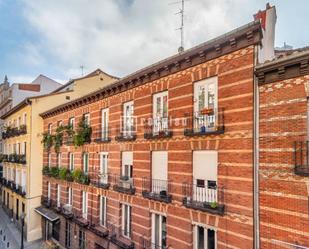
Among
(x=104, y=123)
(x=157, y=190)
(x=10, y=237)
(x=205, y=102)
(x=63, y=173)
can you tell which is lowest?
(x=10, y=237)

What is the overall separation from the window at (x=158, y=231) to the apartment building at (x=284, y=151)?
16.4 feet

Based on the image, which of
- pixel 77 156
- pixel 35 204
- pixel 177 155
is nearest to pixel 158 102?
pixel 177 155

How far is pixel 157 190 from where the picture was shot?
13633 millimetres

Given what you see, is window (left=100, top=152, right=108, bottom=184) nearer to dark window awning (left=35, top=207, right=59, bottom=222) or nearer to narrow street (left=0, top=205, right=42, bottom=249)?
dark window awning (left=35, top=207, right=59, bottom=222)

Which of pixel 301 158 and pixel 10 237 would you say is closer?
pixel 301 158

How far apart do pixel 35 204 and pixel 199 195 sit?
20684mm

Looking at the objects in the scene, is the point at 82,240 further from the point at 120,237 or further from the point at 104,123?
the point at 104,123

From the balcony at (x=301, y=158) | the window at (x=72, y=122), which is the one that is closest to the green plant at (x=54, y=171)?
the window at (x=72, y=122)

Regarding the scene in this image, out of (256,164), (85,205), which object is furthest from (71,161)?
(256,164)

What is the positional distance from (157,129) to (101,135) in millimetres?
5671

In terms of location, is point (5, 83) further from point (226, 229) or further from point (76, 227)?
point (226, 229)

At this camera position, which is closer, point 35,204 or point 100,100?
point 100,100

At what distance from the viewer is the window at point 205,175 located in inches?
434

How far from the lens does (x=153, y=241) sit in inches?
537
